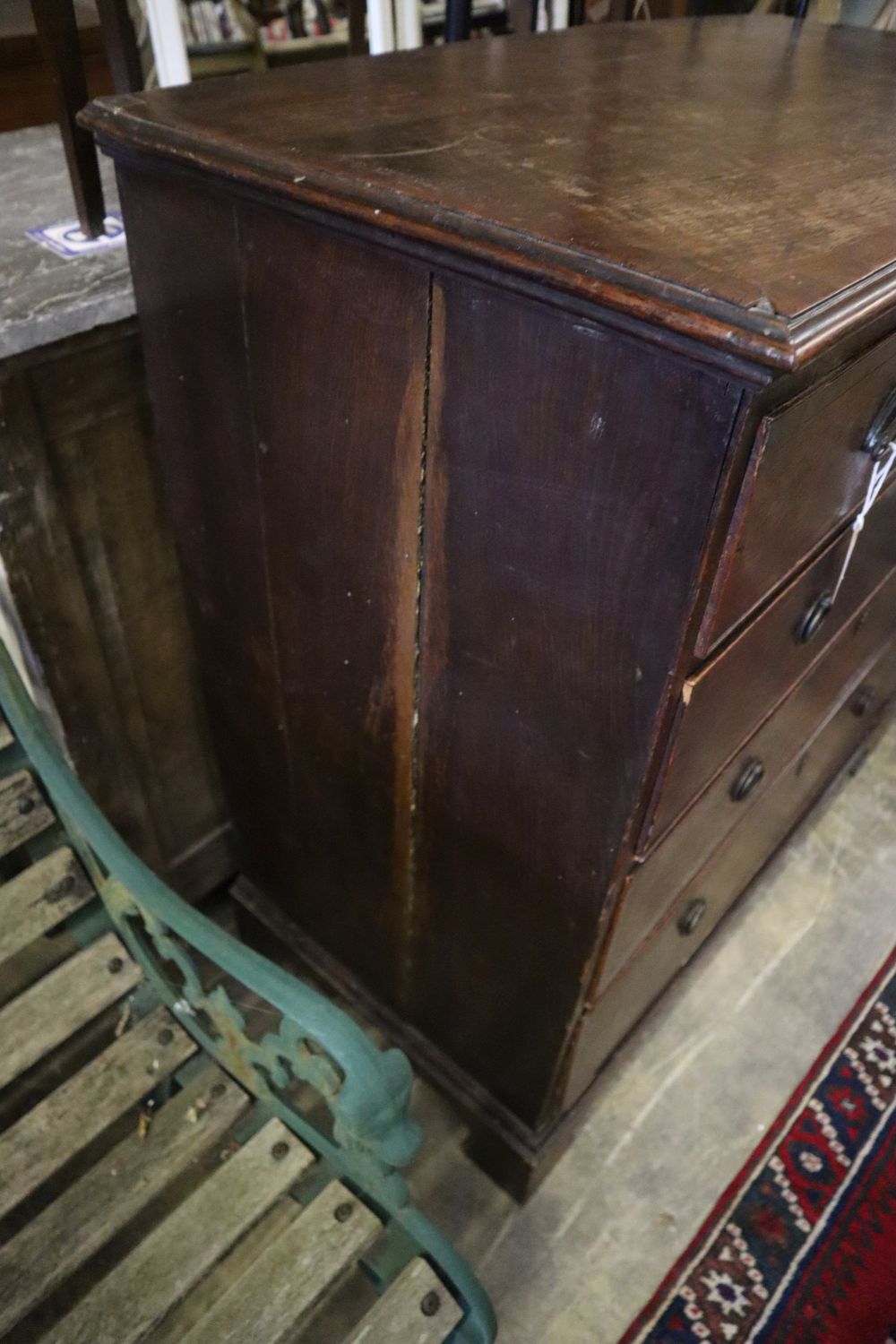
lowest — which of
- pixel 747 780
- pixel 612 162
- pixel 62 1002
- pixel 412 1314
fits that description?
pixel 412 1314

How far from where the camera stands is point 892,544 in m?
1.13

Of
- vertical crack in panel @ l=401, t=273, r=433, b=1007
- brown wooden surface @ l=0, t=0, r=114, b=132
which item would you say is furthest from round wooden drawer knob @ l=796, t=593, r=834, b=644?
brown wooden surface @ l=0, t=0, r=114, b=132

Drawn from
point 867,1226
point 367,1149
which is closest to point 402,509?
point 367,1149

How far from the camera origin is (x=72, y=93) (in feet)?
2.89

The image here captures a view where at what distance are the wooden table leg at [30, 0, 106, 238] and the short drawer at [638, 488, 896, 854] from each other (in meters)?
0.77

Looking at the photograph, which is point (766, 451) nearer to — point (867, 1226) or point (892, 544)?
point (892, 544)

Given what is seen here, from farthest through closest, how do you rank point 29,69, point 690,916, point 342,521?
point 29,69
point 690,916
point 342,521

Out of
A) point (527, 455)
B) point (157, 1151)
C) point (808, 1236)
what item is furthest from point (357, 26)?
point (808, 1236)

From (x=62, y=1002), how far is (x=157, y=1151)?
0.19m

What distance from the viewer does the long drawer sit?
3.68ft

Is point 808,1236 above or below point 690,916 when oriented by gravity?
below

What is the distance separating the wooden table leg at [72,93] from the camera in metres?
0.85

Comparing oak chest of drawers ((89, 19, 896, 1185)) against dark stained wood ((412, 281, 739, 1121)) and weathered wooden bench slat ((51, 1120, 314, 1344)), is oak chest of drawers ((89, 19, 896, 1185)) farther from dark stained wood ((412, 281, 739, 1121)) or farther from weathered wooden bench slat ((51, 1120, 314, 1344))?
weathered wooden bench slat ((51, 1120, 314, 1344))

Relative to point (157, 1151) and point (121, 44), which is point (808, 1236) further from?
point (121, 44)
